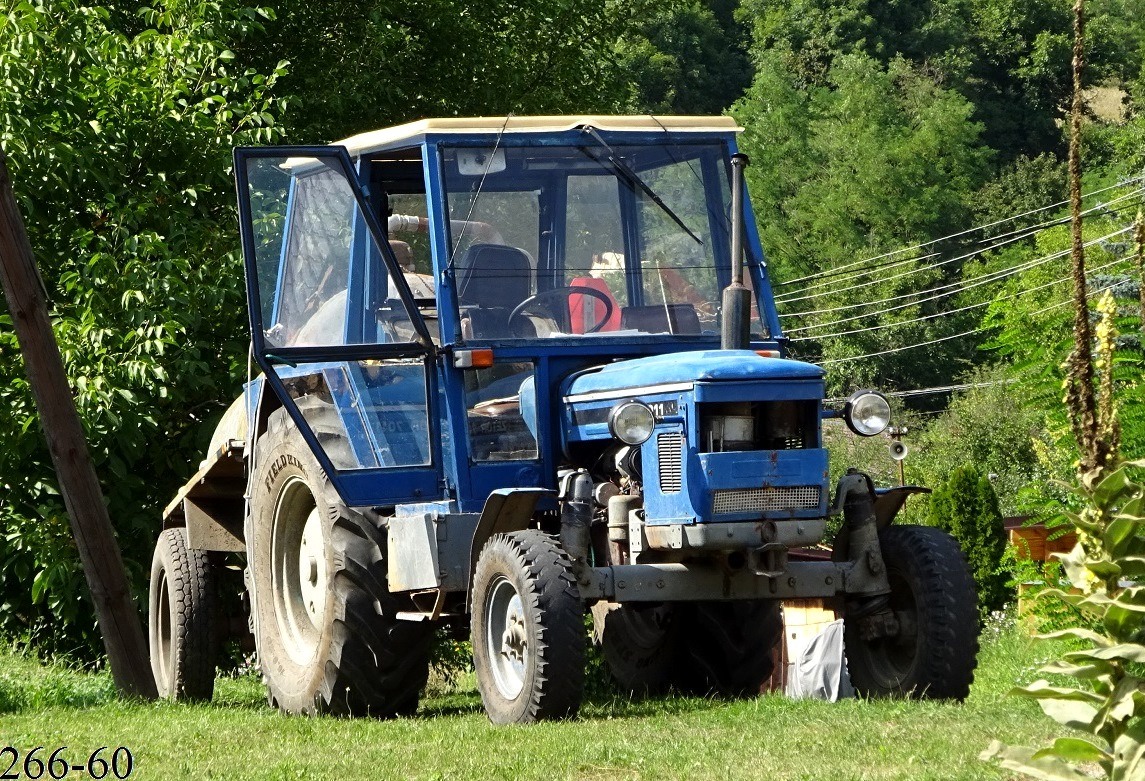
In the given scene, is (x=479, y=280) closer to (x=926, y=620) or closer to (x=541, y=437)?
(x=541, y=437)

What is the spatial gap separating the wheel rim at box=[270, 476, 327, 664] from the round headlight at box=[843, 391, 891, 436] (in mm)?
2871

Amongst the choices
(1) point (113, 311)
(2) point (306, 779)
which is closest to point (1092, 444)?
(2) point (306, 779)

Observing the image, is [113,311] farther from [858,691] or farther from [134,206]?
[858,691]

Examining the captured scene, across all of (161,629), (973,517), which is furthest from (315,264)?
(973,517)

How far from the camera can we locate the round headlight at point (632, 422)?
7328 mm

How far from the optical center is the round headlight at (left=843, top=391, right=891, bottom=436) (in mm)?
7852

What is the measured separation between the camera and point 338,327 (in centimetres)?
877

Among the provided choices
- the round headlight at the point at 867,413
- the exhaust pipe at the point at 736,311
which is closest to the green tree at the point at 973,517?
the exhaust pipe at the point at 736,311

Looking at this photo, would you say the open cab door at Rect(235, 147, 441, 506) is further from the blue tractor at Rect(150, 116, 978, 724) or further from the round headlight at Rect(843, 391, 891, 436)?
the round headlight at Rect(843, 391, 891, 436)

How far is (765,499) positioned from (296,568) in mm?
2929

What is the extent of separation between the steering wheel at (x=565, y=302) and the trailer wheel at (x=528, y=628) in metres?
1.32

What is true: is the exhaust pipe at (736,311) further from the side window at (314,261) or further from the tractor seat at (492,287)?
the side window at (314,261)

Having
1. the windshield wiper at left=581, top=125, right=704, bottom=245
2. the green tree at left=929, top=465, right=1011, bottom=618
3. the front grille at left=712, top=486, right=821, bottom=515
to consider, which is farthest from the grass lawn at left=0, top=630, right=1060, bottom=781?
the green tree at left=929, top=465, right=1011, bottom=618

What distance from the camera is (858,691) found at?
823cm
